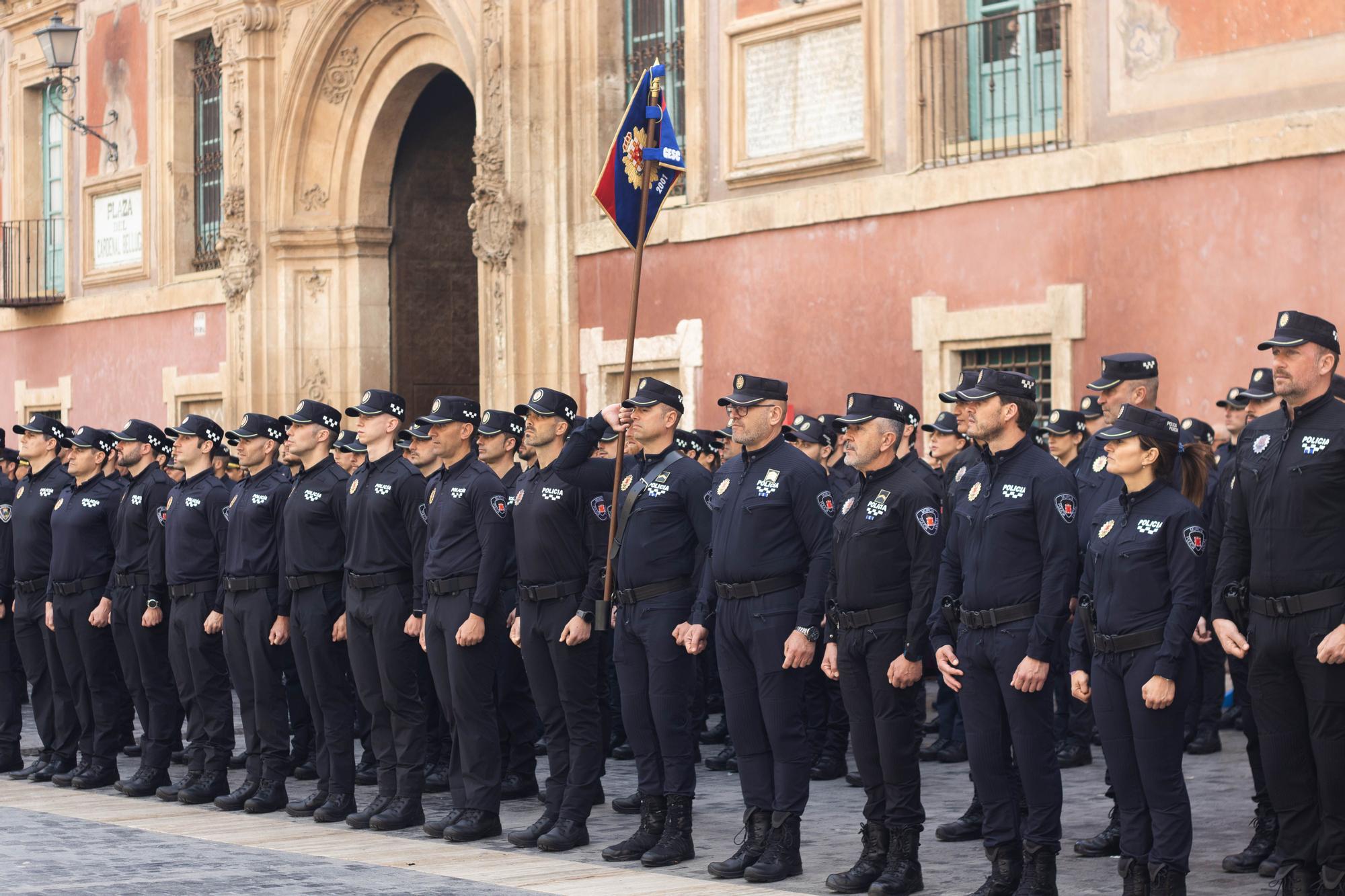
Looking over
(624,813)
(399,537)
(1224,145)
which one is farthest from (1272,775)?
(1224,145)

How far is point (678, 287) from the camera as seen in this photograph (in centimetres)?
1645

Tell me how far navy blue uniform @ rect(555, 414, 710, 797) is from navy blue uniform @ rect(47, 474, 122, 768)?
417 cm

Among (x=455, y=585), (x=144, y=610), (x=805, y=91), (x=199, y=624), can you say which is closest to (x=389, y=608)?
(x=455, y=585)

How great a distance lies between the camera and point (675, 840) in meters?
8.94

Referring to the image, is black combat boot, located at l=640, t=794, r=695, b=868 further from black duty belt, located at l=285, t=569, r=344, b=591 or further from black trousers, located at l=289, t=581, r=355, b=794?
black duty belt, located at l=285, t=569, r=344, b=591

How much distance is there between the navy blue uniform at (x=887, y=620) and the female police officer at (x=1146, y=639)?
0.73m

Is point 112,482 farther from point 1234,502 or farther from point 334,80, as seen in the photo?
point 334,80

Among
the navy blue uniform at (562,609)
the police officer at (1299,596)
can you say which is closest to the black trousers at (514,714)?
the navy blue uniform at (562,609)

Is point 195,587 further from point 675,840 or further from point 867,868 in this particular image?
point 867,868

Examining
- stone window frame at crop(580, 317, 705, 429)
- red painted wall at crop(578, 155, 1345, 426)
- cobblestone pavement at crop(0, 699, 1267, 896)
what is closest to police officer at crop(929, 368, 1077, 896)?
cobblestone pavement at crop(0, 699, 1267, 896)

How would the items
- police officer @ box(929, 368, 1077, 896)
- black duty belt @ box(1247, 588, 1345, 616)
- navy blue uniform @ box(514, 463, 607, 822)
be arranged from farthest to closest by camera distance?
1. navy blue uniform @ box(514, 463, 607, 822)
2. police officer @ box(929, 368, 1077, 896)
3. black duty belt @ box(1247, 588, 1345, 616)

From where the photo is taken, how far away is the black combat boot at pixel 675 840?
887 cm

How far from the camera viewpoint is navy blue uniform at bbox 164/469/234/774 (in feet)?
36.7

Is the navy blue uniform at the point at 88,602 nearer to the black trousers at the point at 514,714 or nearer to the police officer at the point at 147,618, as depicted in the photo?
the police officer at the point at 147,618
